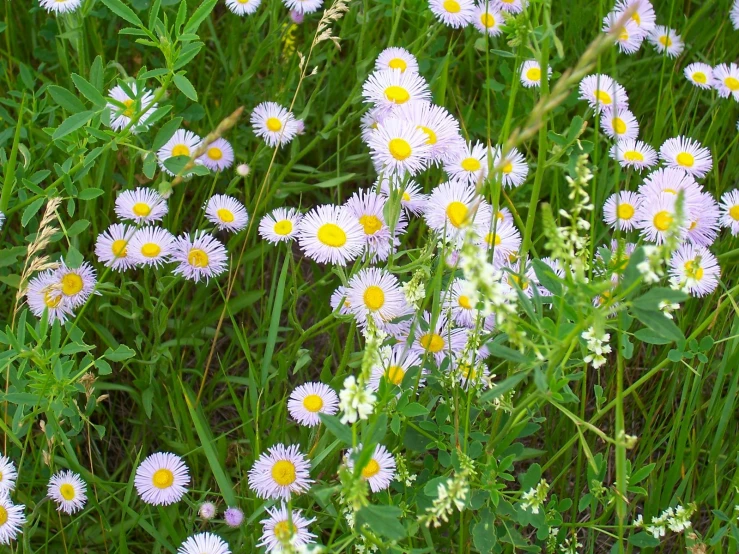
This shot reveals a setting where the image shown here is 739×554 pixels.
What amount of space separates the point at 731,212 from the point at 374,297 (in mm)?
1077

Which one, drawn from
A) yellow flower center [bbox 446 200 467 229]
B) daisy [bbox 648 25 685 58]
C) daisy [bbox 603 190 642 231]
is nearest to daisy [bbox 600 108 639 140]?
daisy [bbox 603 190 642 231]

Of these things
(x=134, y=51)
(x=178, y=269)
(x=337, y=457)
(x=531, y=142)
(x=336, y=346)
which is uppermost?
(x=134, y=51)

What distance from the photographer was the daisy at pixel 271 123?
2.29 metres

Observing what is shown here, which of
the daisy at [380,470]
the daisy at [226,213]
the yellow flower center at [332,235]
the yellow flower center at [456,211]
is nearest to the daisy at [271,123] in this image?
the daisy at [226,213]

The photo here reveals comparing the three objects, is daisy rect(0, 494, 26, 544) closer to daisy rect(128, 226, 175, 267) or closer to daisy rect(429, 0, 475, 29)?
daisy rect(128, 226, 175, 267)

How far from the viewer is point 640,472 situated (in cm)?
160

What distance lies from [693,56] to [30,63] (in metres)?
2.15

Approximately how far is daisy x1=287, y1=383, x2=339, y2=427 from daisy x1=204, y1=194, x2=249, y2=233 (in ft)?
1.68

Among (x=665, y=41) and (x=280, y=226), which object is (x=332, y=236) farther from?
(x=665, y=41)

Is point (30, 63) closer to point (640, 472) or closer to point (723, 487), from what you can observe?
point (640, 472)

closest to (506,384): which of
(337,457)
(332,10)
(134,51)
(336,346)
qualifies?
(337,457)

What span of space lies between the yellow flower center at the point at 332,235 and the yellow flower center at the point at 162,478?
0.62 m

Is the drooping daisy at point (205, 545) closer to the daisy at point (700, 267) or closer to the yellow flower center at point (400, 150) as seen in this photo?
the yellow flower center at point (400, 150)

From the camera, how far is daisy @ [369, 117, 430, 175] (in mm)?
1792
